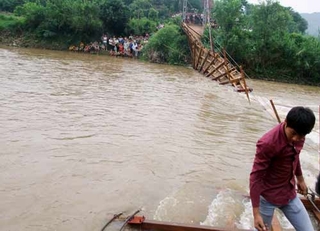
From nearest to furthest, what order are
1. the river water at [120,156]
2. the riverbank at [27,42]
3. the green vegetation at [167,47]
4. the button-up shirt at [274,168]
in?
the button-up shirt at [274,168] → the river water at [120,156] → the green vegetation at [167,47] → the riverbank at [27,42]

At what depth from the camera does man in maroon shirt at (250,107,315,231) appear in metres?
2.46

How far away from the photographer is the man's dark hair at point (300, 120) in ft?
7.93

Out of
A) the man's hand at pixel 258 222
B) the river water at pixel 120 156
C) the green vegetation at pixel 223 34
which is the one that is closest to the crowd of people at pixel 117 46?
the green vegetation at pixel 223 34

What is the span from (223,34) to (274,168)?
2276cm

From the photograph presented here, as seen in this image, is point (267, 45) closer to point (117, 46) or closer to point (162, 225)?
point (117, 46)

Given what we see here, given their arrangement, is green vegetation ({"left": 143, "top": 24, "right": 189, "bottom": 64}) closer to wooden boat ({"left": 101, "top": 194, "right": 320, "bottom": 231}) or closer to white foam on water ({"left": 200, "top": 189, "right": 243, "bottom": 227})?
white foam on water ({"left": 200, "top": 189, "right": 243, "bottom": 227})

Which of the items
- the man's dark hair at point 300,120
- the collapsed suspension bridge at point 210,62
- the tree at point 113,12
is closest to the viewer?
the man's dark hair at point 300,120

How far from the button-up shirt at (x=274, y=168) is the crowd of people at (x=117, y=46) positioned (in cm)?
2522

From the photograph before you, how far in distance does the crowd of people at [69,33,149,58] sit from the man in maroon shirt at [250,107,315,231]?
82.7 ft

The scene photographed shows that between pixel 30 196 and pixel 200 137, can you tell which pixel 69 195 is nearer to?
pixel 30 196

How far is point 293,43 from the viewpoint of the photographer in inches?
968

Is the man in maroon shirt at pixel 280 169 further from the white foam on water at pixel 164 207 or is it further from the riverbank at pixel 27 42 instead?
the riverbank at pixel 27 42

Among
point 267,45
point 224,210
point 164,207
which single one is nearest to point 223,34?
point 267,45

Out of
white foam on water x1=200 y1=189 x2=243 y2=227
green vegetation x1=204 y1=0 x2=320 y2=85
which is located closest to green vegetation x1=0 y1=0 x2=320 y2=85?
green vegetation x1=204 y1=0 x2=320 y2=85
